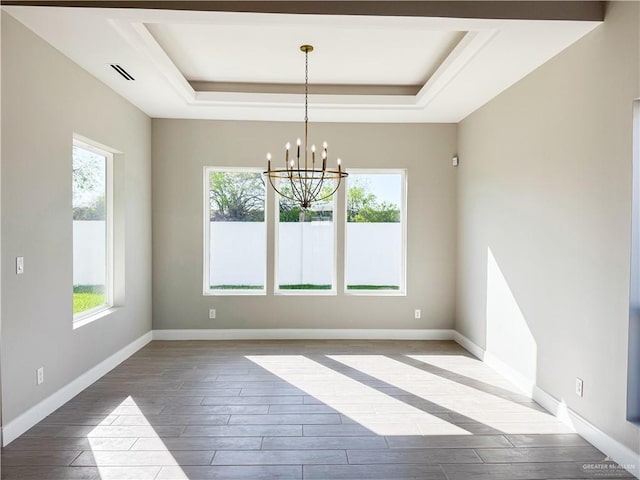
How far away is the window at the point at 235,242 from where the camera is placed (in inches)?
232

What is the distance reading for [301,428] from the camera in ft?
10.5

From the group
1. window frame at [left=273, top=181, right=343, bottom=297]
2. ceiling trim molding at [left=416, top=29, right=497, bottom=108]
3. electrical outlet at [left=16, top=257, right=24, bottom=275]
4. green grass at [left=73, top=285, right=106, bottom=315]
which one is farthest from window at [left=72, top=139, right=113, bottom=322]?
ceiling trim molding at [left=416, top=29, right=497, bottom=108]

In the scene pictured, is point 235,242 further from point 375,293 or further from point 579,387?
point 579,387

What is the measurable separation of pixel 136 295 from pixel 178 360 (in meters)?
0.94

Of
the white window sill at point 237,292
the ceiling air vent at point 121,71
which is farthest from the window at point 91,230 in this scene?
the white window sill at point 237,292

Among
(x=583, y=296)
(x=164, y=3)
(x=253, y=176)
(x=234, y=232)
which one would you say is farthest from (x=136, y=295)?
(x=583, y=296)

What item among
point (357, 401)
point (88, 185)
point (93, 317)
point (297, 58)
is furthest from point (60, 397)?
point (297, 58)

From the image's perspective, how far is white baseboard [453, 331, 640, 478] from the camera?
2682mm

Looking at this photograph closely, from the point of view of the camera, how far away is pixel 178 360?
16.0ft

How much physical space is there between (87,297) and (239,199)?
87.2 inches

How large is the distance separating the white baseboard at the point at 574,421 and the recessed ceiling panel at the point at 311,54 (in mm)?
2907

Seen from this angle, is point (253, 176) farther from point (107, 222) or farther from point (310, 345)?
point (310, 345)

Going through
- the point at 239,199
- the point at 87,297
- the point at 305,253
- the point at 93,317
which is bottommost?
the point at 93,317

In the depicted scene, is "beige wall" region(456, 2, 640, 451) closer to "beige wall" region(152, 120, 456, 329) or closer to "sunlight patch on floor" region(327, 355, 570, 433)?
"sunlight patch on floor" region(327, 355, 570, 433)
